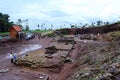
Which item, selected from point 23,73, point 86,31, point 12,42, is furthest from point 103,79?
point 86,31

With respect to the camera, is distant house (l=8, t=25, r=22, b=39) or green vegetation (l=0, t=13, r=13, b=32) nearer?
distant house (l=8, t=25, r=22, b=39)

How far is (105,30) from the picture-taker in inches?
2510

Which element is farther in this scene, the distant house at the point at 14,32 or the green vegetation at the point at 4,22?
the green vegetation at the point at 4,22

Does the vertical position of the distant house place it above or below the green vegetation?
Result: below

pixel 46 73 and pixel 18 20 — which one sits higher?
pixel 18 20

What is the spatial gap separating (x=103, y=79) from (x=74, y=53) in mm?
22634

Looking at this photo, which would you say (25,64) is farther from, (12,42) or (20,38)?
(20,38)

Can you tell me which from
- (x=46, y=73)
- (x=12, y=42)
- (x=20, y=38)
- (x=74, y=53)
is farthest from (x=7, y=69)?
(x=20, y=38)

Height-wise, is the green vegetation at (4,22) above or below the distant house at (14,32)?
above

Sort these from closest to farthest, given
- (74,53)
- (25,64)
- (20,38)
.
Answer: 1. (25,64)
2. (74,53)
3. (20,38)

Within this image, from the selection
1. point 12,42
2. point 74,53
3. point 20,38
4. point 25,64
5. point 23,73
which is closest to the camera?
point 23,73

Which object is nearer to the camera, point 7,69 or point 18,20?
point 7,69

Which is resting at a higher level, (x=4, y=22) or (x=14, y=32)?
(x=4, y=22)

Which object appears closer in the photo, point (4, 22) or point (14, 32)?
point (14, 32)
